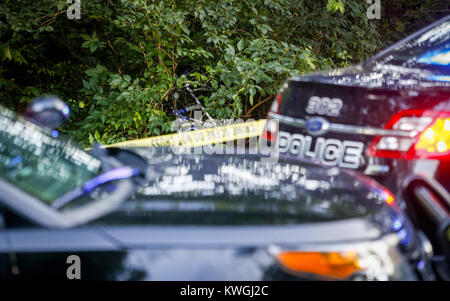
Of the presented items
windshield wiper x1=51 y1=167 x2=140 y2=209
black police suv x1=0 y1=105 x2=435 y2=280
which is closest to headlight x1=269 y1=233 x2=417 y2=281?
black police suv x1=0 y1=105 x2=435 y2=280

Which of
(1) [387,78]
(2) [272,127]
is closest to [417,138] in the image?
(1) [387,78]

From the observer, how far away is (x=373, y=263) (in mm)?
1532

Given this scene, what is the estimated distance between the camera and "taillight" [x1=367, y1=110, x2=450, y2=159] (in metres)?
2.54

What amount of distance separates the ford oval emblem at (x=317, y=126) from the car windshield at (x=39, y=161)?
1233 millimetres

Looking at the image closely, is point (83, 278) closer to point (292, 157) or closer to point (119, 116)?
point (292, 157)

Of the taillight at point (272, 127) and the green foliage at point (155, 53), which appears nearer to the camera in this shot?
the taillight at point (272, 127)

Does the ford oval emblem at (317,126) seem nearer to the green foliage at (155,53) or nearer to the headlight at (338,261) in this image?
the headlight at (338,261)

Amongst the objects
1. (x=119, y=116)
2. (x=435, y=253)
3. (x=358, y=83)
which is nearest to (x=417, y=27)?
(x=119, y=116)

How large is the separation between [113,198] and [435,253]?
1.37 meters

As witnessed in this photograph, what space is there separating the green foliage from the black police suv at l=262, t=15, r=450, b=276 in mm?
2163

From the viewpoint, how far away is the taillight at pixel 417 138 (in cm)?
254

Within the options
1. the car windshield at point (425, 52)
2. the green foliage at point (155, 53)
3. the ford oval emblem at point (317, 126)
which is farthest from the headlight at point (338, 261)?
the green foliage at point (155, 53)

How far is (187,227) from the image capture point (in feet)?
4.99

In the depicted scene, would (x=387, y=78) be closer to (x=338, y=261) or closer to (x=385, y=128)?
(x=385, y=128)
